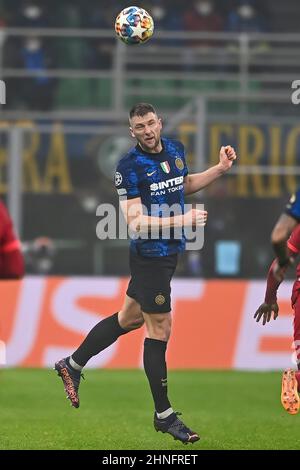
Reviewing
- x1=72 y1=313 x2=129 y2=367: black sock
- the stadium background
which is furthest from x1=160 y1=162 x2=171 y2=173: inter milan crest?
the stadium background

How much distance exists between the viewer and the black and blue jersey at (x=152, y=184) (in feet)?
27.0

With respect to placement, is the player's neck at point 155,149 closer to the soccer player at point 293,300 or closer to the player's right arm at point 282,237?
the soccer player at point 293,300

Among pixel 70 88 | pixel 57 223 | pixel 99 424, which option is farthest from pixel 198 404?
pixel 70 88

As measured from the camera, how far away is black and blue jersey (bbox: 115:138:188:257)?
823 cm

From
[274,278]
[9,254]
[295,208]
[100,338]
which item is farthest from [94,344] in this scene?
[295,208]

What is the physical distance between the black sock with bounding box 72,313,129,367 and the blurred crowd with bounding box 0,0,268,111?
10498 mm

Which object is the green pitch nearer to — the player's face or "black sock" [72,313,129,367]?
"black sock" [72,313,129,367]

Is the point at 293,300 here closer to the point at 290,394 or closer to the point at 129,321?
the point at 290,394

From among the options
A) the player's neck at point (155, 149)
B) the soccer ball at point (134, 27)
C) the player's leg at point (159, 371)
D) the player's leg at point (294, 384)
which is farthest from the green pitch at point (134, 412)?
the soccer ball at point (134, 27)

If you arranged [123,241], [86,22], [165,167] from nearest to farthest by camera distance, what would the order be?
[165,167] → [123,241] → [86,22]

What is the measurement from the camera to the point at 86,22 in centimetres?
2136

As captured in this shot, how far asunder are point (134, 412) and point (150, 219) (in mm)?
2829

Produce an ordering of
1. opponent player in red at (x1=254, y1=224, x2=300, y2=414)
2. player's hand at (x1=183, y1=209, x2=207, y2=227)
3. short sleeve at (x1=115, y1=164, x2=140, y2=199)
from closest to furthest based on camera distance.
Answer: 1. player's hand at (x1=183, y1=209, x2=207, y2=227)
2. opponent player in red at (x1=254, y1=224, x2=300, y2=414)
3. short sleeve at (x1=115, y1=164, x2=140, y2=199)

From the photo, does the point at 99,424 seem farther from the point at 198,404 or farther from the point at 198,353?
the point at 198,353
